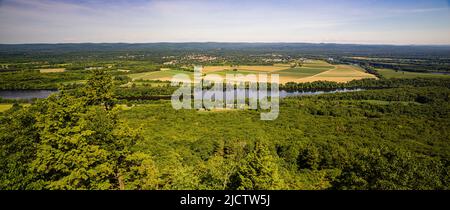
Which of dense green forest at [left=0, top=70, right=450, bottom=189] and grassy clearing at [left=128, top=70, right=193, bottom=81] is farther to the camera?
grassy clearing at [left=128, top=70, right=193, bottom=81]

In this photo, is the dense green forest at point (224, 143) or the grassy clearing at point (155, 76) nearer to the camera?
the dense green forest at point (224, 143)

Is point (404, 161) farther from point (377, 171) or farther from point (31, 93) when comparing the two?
point (31, 93)

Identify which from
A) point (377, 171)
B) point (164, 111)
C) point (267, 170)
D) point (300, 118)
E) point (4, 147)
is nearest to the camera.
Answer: point (4, 147)

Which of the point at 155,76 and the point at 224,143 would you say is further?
the point at 155,76

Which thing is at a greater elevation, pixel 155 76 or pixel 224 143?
pixel 155 76

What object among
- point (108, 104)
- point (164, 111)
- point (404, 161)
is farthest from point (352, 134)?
point (108, 104)

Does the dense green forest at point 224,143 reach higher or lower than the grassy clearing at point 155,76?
lower

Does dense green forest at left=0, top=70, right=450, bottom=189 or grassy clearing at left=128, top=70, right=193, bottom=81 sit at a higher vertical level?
grassy clearing at left=128, top=70, right=193, bottom=81
